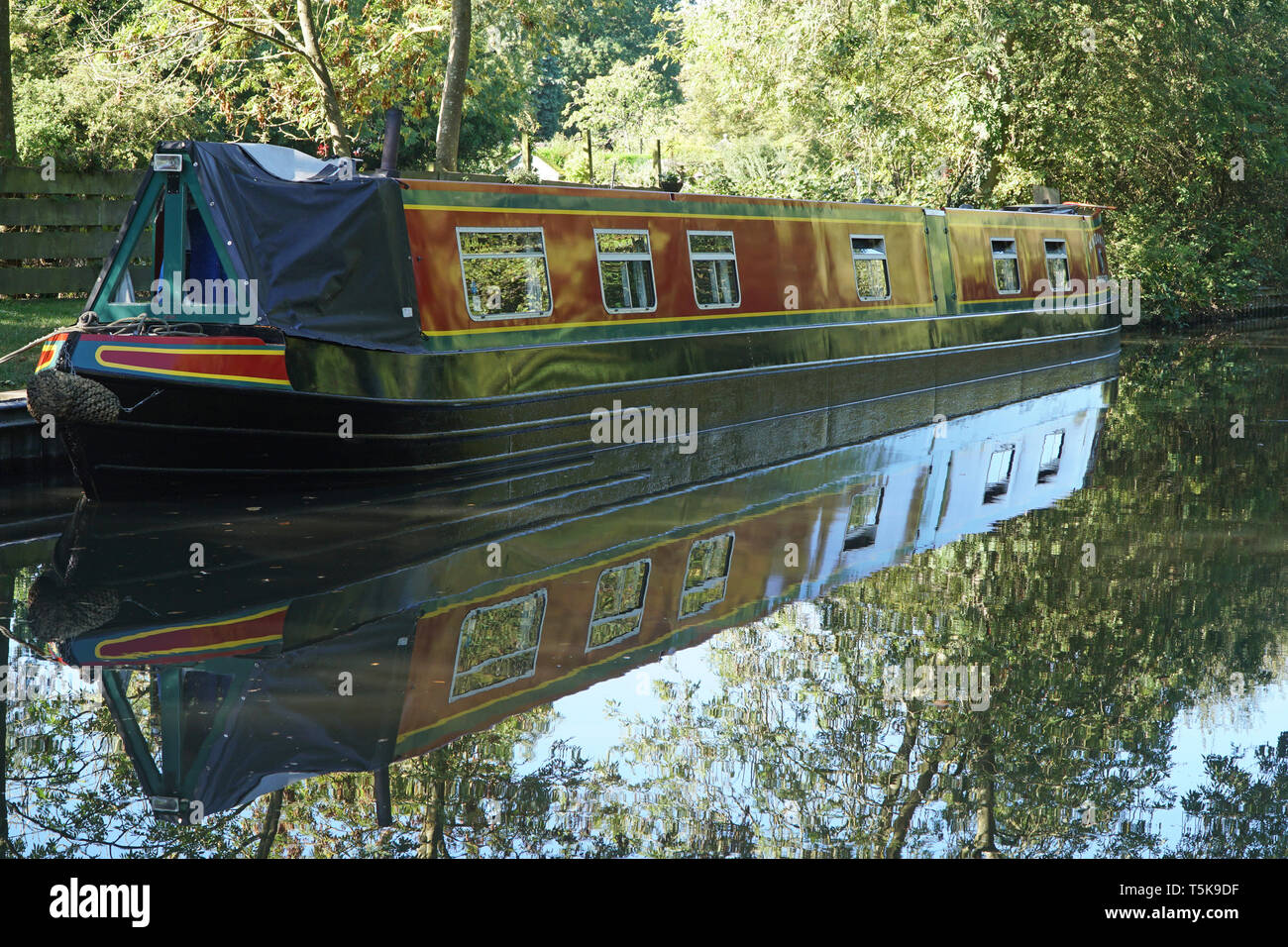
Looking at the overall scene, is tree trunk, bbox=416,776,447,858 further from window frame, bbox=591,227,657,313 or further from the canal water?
window frame, bbox=591,227,657,313

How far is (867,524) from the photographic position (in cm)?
861

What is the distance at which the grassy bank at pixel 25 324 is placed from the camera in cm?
1045

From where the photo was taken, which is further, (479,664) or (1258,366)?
(1258,366)

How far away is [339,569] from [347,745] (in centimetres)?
251

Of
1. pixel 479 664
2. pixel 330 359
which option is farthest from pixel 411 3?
pixel 479 664

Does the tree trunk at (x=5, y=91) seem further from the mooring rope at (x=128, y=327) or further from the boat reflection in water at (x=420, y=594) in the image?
the boat reflection in water at (x=420, y=594)

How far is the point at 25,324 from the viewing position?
1236 centimetres

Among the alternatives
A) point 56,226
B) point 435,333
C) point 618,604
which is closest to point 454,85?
point 435,333

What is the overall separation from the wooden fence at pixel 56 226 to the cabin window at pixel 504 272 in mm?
5594

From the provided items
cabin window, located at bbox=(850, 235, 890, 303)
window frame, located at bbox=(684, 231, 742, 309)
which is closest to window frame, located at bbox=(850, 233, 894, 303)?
cabin window, located at bbox=(850, 235, 890, 303)

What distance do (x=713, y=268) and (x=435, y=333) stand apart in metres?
3.62

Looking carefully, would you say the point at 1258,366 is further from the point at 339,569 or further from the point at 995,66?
the point at 339,569

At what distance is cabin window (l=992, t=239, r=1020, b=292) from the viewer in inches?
672

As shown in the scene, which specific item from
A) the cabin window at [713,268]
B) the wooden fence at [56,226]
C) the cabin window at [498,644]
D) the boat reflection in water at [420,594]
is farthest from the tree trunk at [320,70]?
the cabin window at [498,644]
